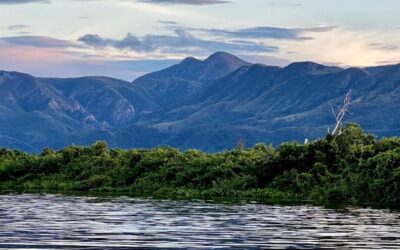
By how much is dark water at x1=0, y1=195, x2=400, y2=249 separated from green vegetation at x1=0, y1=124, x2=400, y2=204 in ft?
52.6

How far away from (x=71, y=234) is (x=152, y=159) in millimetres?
60128

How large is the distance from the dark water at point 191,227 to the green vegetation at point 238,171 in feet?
52.6

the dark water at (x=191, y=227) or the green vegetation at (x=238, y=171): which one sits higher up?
the dark water at (x=191, y=227)

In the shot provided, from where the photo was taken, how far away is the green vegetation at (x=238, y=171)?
7300 centimetres

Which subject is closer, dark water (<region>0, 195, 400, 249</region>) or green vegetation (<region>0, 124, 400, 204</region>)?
dark water (<region>0, 195, 400, 249</region>)

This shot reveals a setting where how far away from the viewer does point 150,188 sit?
288 ft

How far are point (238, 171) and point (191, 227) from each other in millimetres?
47740

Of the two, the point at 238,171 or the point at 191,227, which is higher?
the point at 191,227

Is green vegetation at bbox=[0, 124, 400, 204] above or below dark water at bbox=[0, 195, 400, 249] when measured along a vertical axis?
below

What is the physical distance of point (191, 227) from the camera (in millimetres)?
39375

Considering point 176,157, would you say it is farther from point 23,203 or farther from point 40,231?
point 40,231

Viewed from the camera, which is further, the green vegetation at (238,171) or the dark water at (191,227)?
the green vegetation at (238,171)

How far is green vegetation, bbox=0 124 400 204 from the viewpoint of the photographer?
240 ft

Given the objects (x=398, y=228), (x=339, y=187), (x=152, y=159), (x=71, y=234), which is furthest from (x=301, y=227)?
(x=152, y=159)
